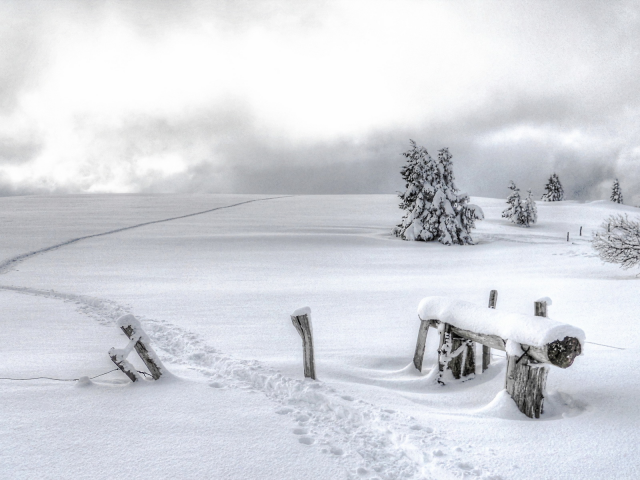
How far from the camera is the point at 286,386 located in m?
5.91

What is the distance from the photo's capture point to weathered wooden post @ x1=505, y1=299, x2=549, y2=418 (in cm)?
491

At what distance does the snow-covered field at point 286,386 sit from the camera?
4.05m

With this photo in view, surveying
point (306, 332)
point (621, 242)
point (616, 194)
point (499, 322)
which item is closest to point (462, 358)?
point (499, 322)

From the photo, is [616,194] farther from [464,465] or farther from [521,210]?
[464,465]

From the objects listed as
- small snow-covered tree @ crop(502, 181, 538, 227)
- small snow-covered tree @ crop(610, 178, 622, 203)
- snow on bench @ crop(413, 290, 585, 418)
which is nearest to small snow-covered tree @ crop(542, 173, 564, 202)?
small snow-covered tree @ crop(610, 178, 622, 203)

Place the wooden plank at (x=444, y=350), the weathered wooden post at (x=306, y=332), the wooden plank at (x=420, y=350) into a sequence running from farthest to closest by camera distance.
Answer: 1. the wooden plank at (x=420, y=350)
2. the wooden plank at (x=444, y=350)
3. the weathered wooden post at (x=306, y=332)

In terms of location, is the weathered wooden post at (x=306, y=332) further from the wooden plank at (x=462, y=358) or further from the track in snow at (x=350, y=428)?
the wooden plank at (x=462, y=358)

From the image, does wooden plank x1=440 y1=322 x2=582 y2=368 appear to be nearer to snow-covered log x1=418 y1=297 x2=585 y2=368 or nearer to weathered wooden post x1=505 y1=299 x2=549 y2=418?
snow-covered log x1=418 y1=297 x2=585 y2=368

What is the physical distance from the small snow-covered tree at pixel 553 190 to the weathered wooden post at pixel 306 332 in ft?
261

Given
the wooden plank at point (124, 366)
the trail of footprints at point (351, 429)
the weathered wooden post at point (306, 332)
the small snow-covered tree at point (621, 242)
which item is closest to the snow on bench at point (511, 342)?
the trail of footprints at point (351, 429)

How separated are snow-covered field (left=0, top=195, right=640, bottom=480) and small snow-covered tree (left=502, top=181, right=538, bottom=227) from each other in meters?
30.8

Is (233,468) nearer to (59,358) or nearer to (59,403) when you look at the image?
(59,403)

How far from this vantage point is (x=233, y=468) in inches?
154

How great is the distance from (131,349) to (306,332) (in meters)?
2.29
